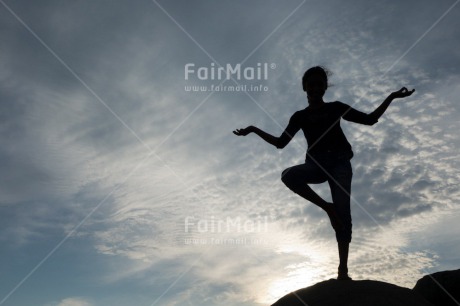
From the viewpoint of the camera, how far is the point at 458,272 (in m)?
6.24

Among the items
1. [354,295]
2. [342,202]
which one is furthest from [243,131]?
[354,295]

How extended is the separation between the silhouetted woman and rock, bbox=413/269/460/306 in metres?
1.49

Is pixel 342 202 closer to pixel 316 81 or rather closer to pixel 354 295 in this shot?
pixel 354 295

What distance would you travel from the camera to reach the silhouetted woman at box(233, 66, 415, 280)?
5668 mm

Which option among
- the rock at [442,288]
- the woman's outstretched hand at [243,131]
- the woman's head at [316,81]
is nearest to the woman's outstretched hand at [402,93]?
the woman's head at [316,81]

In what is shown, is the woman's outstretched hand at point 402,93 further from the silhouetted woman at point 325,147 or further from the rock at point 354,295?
the rock at point 354,295

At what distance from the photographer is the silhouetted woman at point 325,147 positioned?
5668 millimetres

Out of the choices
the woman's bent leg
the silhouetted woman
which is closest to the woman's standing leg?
the silhouetted woman

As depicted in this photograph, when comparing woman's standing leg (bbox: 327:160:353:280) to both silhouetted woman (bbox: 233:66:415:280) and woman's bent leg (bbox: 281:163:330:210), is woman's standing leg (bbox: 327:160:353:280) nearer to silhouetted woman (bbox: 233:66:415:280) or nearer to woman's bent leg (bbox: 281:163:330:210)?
silhouetted woman (bbox: 233:66:415:280)

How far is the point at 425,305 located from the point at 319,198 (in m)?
1.98

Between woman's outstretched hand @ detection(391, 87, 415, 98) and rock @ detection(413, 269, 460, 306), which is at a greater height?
woman's outstretched hand @ detection(391, 87, 415, 98)

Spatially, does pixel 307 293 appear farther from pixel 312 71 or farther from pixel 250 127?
pixel 312 71

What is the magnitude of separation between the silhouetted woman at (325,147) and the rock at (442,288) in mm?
1494

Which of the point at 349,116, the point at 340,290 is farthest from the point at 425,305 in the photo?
the point at 349,116
